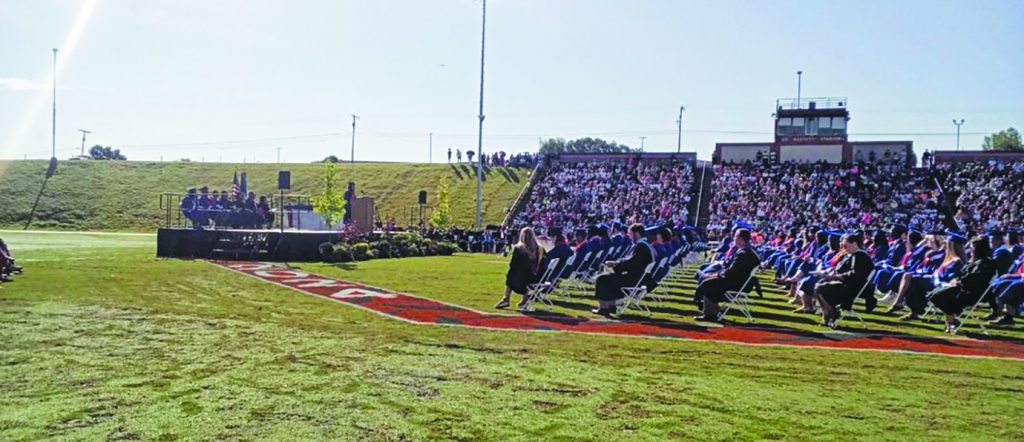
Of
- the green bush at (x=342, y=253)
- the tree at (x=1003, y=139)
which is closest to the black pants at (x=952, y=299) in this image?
the green bush at (x=342, y=253)

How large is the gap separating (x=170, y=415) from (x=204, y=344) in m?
3.46

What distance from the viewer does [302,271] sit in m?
22.2

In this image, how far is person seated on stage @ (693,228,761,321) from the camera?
13430mm

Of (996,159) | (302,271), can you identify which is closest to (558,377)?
(302,271)

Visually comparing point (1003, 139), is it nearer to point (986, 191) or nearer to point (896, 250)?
point (986, 191)

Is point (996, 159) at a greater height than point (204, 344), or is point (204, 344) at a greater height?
point (996, 159)

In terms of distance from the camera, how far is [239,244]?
87.9 ft

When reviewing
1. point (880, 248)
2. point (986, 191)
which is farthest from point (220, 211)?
point (986, 191)

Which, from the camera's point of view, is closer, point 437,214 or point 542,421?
point 542,421

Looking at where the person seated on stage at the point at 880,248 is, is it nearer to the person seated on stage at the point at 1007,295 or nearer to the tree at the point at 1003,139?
the person seated on stage at the point at 1007,295

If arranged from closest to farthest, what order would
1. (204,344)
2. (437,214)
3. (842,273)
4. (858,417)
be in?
(858,417), (204,344), (842,273), (437,214)

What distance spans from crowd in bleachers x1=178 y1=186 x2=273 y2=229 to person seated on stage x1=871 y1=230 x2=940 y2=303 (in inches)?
853

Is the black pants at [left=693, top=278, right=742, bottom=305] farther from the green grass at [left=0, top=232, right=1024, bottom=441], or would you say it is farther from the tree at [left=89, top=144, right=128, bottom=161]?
the tree at [left=89, top=144, right=128, bottom=161]

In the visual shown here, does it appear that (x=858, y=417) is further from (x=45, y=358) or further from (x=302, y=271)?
(x=302, y=271)
